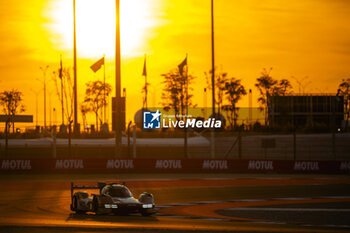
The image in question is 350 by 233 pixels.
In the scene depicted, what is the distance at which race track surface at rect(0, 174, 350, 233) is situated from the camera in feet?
55.4

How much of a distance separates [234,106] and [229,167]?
5079 centimetres

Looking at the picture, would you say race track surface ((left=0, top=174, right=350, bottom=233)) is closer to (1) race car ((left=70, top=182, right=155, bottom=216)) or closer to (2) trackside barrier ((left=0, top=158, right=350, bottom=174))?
(1) race car ((left=70, top=182, right=155, bottom=216))

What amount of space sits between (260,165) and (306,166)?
277cm

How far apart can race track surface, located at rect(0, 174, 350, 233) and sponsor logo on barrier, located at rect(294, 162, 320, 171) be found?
1.76 meters

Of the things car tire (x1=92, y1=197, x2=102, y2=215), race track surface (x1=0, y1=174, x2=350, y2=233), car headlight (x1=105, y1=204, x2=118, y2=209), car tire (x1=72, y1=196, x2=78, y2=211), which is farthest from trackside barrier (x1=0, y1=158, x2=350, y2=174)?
car headlight (x1=105, y1=204, x2=118, y2=209)

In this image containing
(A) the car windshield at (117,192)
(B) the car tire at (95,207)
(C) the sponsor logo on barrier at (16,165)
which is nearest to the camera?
(A) the car windshield at (117,192)

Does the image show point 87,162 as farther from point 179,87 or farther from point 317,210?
point 179,87

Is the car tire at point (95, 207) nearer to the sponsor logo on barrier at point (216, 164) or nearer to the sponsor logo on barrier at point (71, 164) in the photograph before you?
the sponsor logo on barrier at point (71, 164)

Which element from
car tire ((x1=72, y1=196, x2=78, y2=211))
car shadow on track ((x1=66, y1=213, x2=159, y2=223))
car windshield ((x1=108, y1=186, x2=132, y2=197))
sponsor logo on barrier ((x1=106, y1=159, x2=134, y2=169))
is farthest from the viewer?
sponsor logo on barrier ((x1=106, y1=159, x2=134, y2=169))

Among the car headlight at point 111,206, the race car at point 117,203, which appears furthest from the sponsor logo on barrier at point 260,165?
the car headlight at point 111,206

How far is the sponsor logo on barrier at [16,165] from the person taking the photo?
1549 inches

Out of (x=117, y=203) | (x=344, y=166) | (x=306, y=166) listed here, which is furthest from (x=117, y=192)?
(x=344, y=166)

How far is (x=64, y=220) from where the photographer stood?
17984 millimetres

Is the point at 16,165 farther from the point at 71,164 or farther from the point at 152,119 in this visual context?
the point at 152,119
